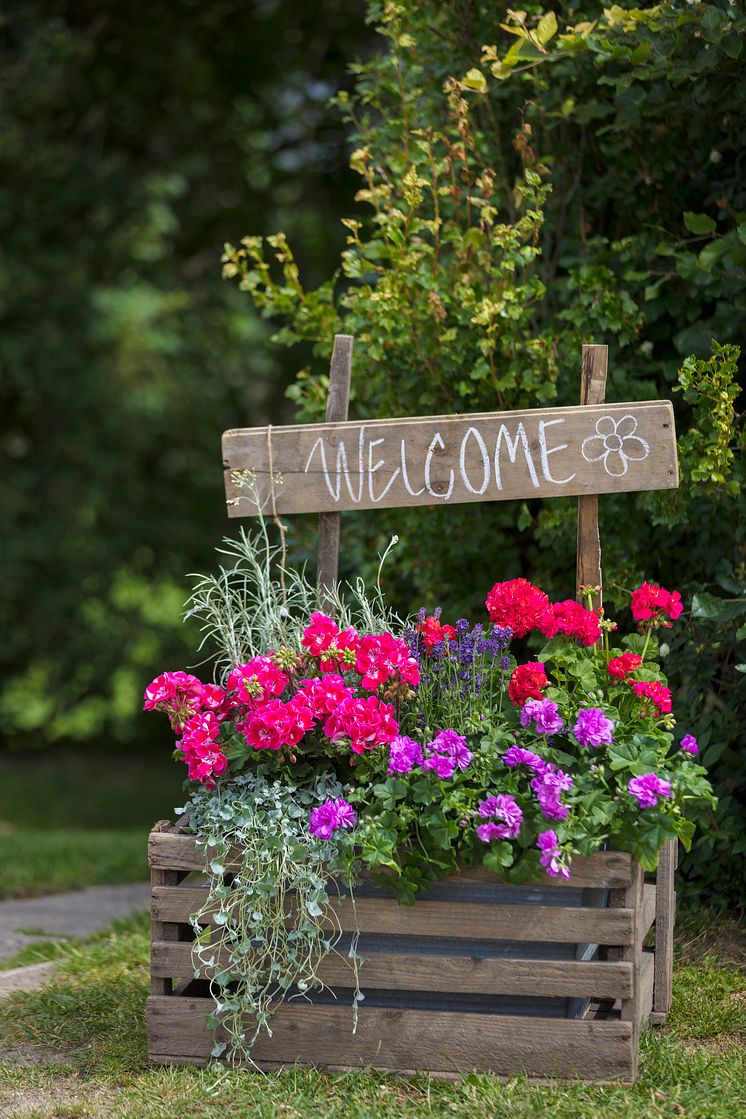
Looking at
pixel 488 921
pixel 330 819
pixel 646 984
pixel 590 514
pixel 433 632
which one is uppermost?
pixel 590 514

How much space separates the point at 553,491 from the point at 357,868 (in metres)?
1.01

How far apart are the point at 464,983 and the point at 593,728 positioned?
0.61 metres

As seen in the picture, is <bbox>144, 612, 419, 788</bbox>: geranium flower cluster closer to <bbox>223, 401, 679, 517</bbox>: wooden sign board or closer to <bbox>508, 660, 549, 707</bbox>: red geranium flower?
<bbox>508, 660, 549, 707</bbox>: red geranium flower

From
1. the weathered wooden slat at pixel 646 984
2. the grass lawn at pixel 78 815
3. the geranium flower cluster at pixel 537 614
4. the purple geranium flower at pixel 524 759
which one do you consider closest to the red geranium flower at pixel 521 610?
the geranium flower cluster at pixel 537 614

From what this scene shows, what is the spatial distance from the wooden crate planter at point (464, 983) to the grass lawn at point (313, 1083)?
0.19ft

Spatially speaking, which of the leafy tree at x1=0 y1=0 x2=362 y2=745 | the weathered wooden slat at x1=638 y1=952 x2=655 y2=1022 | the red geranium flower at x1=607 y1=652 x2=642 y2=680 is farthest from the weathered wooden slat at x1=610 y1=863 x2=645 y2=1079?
the leafy tree at x1=0 y1=0 x2=362 y2=745

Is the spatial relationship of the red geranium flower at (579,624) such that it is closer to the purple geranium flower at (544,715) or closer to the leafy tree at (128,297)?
the purple geranium flower at (544,715)

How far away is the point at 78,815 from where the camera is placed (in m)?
9.14

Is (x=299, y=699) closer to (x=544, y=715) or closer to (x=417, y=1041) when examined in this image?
(x=544, y=715)

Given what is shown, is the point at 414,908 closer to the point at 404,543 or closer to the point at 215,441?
the point at 404,543

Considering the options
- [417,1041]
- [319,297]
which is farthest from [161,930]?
[319,297]

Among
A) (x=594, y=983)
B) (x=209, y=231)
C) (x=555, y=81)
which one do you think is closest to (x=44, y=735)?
(x=209, y=231)

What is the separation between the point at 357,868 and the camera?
262cm

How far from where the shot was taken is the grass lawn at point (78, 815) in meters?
5.69
